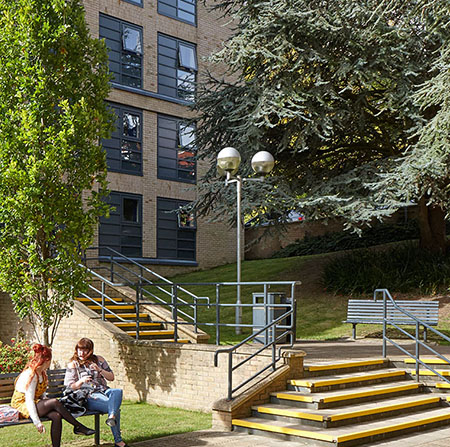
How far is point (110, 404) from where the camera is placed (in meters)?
8.01

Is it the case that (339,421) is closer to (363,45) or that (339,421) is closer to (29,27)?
(29,27)

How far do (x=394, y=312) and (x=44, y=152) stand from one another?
7.74 meters

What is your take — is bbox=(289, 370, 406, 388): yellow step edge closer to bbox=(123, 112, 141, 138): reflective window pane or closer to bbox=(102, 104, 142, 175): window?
bbox=(102, 104, 142, 175): window

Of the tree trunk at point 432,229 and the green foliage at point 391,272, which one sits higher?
the tree trunk at point 432,229

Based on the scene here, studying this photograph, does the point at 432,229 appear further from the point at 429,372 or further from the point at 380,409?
the point at 380,409

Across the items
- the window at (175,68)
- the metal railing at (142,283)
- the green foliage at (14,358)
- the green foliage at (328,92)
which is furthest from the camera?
the window at (175,68)

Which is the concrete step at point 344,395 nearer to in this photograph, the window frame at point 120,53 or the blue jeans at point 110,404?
the blue jeans at point 110,404

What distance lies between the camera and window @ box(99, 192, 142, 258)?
23250mm

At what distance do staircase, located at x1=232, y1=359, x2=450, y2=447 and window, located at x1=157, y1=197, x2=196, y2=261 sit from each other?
1521 centimetres

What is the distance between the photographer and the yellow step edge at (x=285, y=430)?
8.02 m

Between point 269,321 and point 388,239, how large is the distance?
52.2 feet

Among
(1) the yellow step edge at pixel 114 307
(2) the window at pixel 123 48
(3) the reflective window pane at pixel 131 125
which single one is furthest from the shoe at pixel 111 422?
(2) the window at pixel 123 48

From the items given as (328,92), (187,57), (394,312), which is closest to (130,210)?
(187,57)

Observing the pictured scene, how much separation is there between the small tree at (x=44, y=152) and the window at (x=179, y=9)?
15523 millimetres
